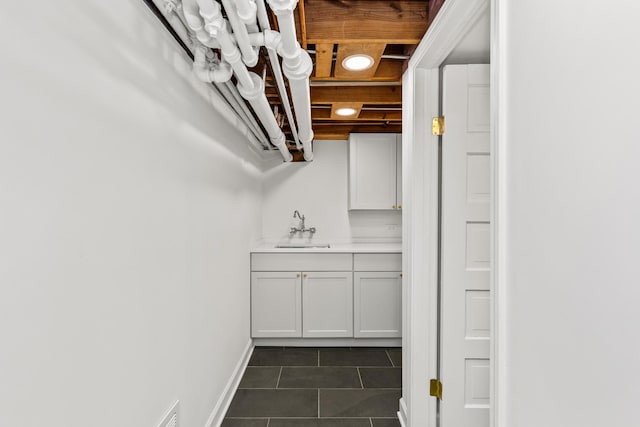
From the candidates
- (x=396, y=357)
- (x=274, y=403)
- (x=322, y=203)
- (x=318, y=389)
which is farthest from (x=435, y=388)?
(x=322, y=203)

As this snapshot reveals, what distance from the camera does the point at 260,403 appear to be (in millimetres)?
2404

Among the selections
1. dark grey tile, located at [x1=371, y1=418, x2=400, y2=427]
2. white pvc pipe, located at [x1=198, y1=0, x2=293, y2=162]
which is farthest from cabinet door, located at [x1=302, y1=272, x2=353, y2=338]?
white pvc pipe, located at [x1=198, y1=0, x2=293, y2=162]

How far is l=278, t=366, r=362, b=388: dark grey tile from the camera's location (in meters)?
2.66

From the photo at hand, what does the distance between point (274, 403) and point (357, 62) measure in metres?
2.19

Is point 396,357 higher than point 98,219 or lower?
lower

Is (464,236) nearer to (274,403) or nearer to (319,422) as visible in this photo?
(319,422)

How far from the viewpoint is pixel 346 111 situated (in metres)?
3.15

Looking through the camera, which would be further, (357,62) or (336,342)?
(336,342)

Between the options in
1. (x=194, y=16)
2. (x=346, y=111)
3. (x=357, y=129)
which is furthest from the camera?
(x=357, y=129)

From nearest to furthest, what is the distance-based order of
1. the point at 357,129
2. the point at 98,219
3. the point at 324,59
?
the point at 98,219 → the point at 324,59 → the point at 357,129

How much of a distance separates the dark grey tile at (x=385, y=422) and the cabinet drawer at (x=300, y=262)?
56.4 inches

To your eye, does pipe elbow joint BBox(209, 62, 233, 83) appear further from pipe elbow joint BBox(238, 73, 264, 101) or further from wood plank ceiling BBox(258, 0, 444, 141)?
wood plank ceiling BBox(258, 0, 444, 141)

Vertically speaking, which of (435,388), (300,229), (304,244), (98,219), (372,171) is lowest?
(435,388)

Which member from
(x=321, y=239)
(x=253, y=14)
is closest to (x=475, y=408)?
(x=253, y=14)
